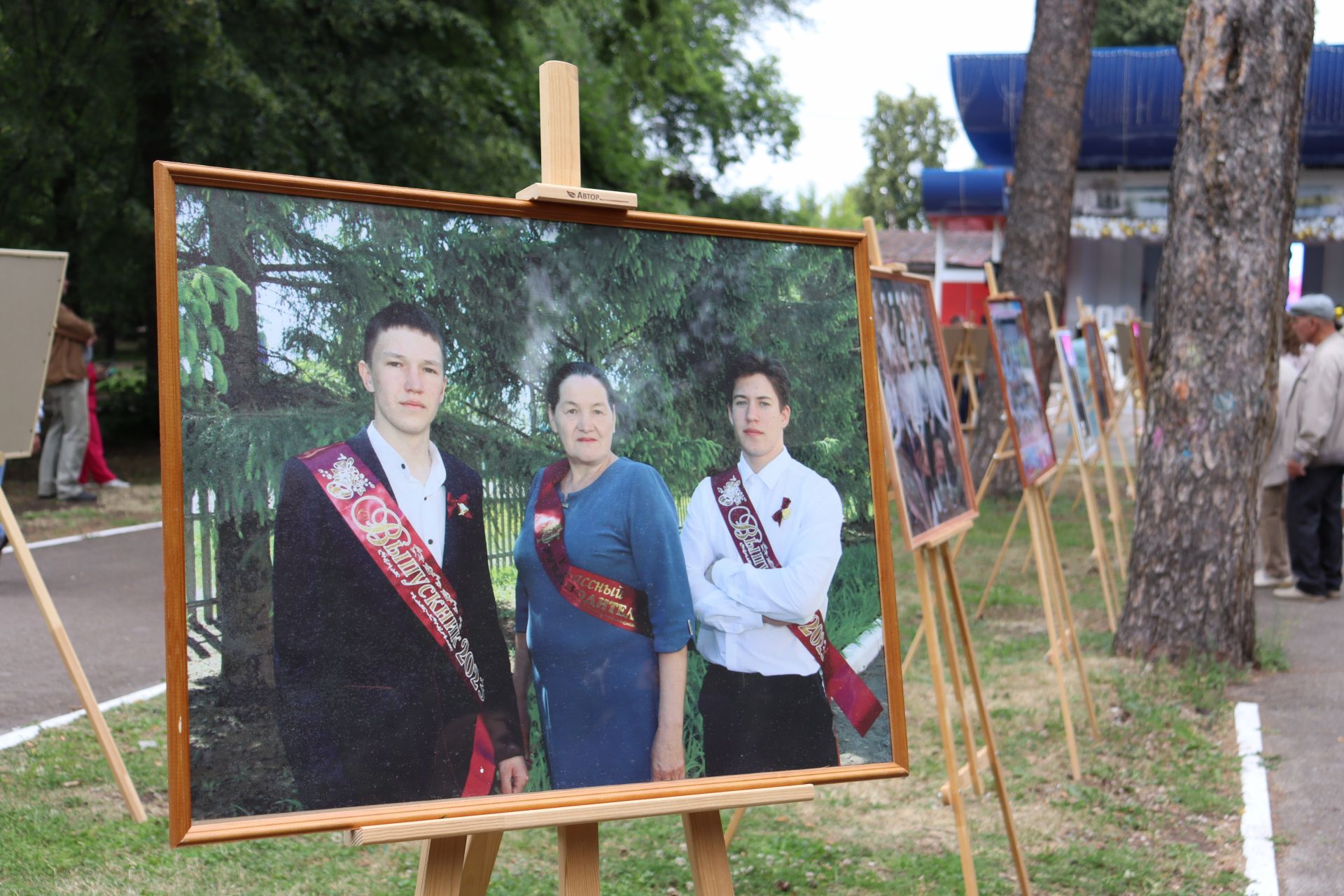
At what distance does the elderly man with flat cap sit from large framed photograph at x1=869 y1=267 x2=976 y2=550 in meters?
4.97

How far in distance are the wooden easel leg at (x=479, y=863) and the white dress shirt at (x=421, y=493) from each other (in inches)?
28.0

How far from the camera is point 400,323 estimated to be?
2215 mm

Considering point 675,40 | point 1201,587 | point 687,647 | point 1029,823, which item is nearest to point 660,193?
point 675,40

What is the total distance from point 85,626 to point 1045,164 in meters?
9.01

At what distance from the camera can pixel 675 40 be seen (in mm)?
18141

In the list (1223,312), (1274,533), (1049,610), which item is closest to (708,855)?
(1049,610)

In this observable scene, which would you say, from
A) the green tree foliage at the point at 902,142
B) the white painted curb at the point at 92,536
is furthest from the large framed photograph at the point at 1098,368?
the green tree foliage at the point at 902,142

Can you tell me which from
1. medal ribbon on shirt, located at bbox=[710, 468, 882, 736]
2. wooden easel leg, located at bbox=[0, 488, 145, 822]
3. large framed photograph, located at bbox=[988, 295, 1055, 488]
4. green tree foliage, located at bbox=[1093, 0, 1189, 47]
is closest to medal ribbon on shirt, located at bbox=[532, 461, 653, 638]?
medal ribbon on shirt, located at bbox=[710, 468, 882, 736]

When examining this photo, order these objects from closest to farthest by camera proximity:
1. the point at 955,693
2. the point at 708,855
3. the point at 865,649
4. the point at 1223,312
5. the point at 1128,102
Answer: the point at 708,855
the point at 865,649
the point at 955,693
the point at 1223,312
the point at 1128,102

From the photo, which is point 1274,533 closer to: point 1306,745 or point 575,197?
point 1306,745

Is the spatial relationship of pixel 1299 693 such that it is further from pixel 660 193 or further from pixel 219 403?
pixel 660 193

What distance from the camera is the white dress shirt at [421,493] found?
2.19 meters

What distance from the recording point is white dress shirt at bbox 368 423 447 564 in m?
2.19

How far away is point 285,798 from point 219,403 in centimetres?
67
